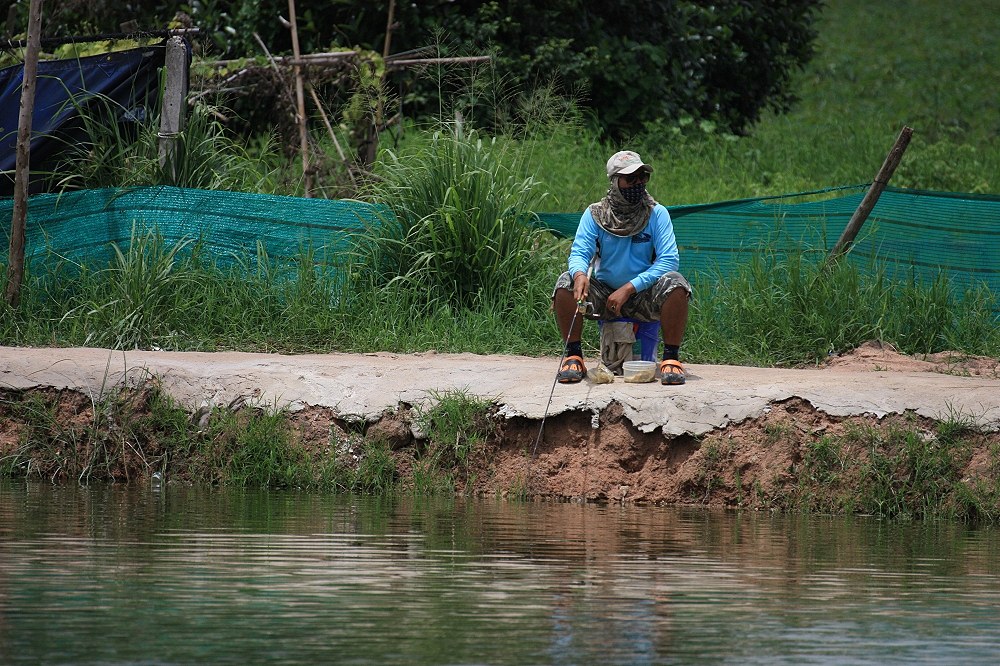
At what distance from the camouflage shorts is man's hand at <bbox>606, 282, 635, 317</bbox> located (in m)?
0.12

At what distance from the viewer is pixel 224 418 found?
830cm

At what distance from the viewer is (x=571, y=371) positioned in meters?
8.11

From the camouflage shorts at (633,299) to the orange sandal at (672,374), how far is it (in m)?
0.35

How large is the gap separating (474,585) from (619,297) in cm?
314

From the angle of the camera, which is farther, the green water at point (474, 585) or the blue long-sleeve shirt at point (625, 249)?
the blue long-sleeve shirt at point (625, 249)

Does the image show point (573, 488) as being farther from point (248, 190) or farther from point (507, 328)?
point (248, 190)

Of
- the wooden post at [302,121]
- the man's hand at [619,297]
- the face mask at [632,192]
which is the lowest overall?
the man's hand at [619,297]

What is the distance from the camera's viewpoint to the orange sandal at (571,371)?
811cm

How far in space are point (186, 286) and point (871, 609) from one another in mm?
6383

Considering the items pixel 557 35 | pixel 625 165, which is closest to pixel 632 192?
pixel 625 165

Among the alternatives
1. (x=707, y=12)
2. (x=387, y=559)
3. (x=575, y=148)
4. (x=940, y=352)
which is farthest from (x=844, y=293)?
(x=707, y=12)

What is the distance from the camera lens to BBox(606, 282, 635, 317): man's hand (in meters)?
8.06

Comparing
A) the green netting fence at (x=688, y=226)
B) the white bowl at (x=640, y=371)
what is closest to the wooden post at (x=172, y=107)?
the green netting fence at (x=688, y=226)

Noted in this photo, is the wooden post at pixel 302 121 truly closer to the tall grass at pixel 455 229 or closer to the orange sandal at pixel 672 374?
the tall grass at pixel 455 229
